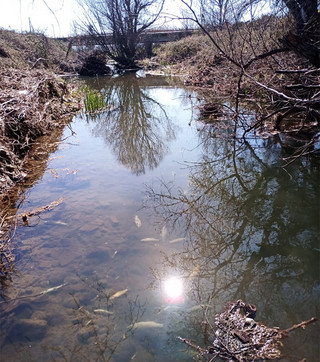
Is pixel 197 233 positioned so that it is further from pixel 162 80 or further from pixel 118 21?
pixel 118 21

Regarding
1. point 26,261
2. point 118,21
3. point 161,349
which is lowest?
point 161,349

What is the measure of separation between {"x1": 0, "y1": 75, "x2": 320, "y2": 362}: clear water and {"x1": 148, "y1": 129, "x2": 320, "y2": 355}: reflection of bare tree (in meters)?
0.01

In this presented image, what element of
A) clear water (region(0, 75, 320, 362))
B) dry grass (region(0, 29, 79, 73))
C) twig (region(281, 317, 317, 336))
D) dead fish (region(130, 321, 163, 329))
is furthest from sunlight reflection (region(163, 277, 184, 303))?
dry grass (region(0, 29, 79, 73))

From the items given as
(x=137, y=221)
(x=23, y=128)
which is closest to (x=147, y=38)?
(x=23, y=128)

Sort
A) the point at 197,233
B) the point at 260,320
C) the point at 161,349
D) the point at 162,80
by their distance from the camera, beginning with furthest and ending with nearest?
the point at 162,80 → the point at 197,233 → the point at 260,320 → the point at 161,349

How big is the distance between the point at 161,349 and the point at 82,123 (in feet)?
26.4

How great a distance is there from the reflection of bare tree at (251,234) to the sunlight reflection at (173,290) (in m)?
0.11

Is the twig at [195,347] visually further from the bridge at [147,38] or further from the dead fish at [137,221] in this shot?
the bridge at [147,38]

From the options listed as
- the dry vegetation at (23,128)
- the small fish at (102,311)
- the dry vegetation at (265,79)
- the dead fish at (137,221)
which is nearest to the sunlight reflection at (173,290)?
the small fish at (102,311)

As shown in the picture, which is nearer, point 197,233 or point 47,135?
point 197,233

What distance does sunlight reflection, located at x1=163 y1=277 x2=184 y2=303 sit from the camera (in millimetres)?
2773

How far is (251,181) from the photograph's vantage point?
5094 mm

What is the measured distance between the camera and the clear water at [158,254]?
2.44 metres

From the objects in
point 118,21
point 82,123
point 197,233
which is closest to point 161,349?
point 197,233
